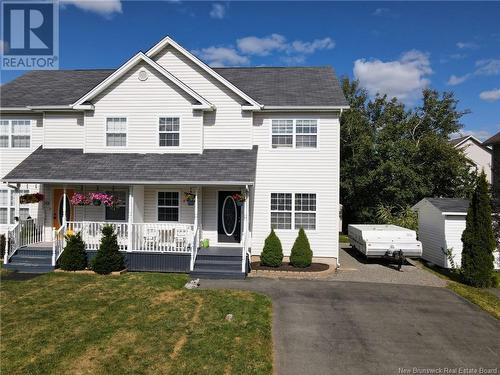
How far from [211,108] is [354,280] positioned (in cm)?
887

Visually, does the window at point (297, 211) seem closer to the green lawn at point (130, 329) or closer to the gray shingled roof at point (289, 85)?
the gray shingled roof at point (289, 85)

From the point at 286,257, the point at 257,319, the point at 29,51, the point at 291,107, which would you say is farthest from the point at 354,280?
the point at 29,51

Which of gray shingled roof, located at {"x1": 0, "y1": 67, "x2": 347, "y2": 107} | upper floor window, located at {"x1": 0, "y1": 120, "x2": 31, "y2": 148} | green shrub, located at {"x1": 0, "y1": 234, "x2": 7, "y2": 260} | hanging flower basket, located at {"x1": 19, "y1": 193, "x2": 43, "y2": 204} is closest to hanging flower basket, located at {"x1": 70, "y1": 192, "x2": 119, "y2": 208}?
hanging flower basket, located at {"x1": 19, "y1": 193, "x2": 43, "y2": 204}

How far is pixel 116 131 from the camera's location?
15.5 meters

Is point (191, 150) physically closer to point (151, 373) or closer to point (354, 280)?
point (354, 280)

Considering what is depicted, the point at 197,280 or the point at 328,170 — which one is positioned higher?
the point at 328,170

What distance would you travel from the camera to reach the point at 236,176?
13.6m

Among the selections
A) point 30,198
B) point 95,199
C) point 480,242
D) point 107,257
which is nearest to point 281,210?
point 107,257

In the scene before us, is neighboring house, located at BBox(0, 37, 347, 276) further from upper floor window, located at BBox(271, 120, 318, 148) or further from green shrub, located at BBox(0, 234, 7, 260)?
green shrub, located at BBox(0, 234, 7, 260)

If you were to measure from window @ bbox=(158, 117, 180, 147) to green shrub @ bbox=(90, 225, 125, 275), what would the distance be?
14.4 ft

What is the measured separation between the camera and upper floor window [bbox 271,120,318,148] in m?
15.3

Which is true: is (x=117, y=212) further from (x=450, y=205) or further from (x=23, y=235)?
(x=450, y=205)

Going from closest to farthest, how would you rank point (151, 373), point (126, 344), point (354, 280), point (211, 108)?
point (151, 373)
point (126, 344)
point (354, 280)
point (211, 108)

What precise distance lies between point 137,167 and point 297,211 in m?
6.89
